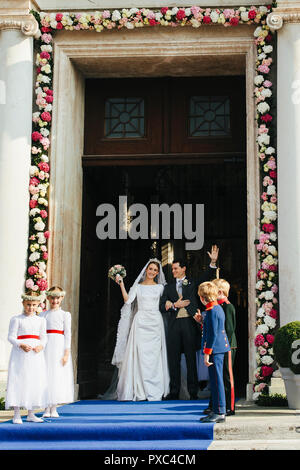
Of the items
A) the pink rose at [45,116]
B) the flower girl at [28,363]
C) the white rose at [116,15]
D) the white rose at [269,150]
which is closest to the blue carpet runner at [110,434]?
the flower girl at [28,363]

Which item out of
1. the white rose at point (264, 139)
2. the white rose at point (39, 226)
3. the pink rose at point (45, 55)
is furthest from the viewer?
the pink rose at point (45, 55)

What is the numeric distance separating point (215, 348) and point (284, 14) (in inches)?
212

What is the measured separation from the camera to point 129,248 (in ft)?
50.9

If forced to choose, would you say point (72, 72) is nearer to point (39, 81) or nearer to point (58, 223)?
point (39, 81)

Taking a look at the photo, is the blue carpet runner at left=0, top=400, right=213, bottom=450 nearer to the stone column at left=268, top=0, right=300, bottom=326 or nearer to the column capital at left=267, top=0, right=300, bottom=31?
the stone column at left=268, top=0, right=300, bottom=326

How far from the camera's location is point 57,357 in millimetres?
8711

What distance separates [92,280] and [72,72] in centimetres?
356

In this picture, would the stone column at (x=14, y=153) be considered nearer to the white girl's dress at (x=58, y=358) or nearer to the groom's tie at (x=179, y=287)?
the white girl's dress at (x=58, y=358)

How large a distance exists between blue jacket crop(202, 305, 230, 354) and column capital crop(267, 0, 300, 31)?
4.85 metres

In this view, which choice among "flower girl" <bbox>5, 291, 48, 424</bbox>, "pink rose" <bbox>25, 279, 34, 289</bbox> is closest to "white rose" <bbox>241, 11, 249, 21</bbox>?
"pink rose" <bbox>25, 279, 34, 289</bbox>

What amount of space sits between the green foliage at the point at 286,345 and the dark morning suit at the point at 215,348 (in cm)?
89

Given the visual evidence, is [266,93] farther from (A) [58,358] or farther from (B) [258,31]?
(A) [58,358]

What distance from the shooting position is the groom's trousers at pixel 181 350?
1090cm

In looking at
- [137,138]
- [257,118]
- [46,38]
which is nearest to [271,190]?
[257,118]
